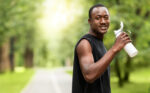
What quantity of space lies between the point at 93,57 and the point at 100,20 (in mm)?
303

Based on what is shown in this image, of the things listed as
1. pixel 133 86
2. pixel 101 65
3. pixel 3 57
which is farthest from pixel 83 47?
pixel 3 57

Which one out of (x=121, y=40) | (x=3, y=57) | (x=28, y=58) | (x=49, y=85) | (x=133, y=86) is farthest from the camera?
(x=28, y=58)

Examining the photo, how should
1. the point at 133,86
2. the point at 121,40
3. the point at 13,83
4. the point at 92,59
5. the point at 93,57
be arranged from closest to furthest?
the point at 121,40 → the point at 92,59 → the point at 93,57 → the point at 133,86 → the point at 13,83

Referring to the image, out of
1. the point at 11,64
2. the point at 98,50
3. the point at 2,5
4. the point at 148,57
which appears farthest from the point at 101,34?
the point at 11,64

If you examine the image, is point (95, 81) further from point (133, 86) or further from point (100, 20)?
point (133, 86)

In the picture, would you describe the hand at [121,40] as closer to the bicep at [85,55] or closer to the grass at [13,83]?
the bicep at [85,55]

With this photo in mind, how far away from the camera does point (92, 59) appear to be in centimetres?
271

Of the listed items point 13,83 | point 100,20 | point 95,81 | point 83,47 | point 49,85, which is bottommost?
point 13,83

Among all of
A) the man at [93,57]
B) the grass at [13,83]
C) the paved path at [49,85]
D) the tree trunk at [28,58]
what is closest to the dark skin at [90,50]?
the man at [93,57]

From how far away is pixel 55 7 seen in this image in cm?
2070

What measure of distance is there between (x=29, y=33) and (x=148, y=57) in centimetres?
3148

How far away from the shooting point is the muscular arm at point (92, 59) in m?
2.57

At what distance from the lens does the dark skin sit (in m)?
2.58

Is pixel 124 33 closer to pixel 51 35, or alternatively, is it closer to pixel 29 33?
pixel 29 33
